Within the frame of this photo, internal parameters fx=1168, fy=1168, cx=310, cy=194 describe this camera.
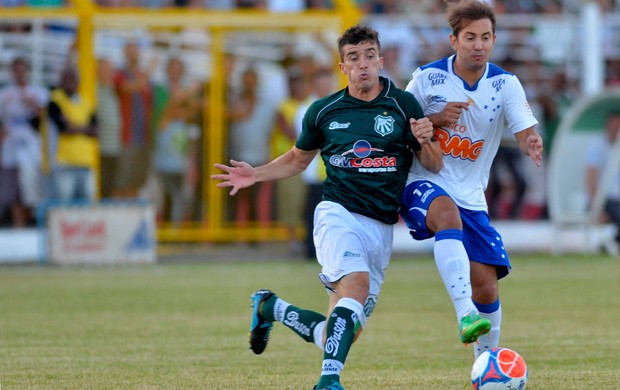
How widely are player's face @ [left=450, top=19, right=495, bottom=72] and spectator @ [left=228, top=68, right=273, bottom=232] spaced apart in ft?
37.3

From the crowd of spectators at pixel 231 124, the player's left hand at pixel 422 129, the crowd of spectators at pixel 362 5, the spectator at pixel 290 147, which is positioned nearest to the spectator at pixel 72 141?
the crowd of spectators at pixel 231 124

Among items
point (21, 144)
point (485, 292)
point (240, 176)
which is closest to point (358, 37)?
point (240, 176)

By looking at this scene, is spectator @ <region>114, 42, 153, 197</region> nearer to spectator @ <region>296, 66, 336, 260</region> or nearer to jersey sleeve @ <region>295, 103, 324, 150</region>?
spectator @ <region>296, 66, 336, 260</region>

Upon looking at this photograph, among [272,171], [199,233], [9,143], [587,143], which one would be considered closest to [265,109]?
[199,233]

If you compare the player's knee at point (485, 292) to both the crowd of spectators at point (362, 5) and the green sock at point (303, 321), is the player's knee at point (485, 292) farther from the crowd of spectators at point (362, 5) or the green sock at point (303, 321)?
the crowd of spectators at point (362, 5)

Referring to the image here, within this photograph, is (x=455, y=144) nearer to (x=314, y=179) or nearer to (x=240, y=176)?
(x=240, y=176)

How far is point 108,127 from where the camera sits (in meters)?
18.0

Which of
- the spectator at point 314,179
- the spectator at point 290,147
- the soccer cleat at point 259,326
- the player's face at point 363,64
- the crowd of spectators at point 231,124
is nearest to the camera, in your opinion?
the player's face at point 363,64

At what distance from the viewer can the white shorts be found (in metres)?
6.50

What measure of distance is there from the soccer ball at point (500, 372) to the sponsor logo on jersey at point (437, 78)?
173cm

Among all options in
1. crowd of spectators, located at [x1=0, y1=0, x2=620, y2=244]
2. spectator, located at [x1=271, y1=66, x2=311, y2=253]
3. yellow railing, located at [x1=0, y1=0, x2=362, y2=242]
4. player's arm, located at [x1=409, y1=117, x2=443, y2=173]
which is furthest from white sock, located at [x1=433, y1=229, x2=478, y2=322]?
yellow railing, located at [x1=0, y1=0, x2=362, y2=242]

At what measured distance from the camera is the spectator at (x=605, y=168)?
17781 millimetres

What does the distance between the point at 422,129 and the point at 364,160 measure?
372mm

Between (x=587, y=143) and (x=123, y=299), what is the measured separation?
30.6 ft
